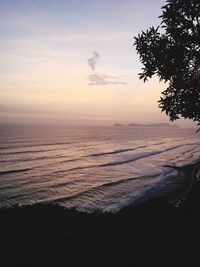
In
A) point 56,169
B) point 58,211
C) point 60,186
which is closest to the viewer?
point 58,211

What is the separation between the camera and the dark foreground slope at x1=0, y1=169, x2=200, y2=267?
24.0 feet

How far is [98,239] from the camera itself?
883cm

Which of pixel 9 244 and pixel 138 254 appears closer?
pixel 138 254

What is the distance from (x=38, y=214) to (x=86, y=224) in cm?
265

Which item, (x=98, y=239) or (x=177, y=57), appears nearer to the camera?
(x=98, y=239)

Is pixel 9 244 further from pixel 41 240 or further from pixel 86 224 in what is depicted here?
pixel 86 224

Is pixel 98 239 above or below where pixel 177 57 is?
below

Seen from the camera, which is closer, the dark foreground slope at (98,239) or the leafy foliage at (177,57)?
the dark foreground slope at (98,239)

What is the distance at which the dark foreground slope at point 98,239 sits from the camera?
24.0 ft

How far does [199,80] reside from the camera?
13836mm

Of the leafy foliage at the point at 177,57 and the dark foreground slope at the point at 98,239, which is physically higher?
the leafy foliage at the point at 177,57

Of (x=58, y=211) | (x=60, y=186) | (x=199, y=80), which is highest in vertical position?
(x=199, y=80)

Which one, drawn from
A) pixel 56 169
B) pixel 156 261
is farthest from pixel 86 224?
pixel 56 169

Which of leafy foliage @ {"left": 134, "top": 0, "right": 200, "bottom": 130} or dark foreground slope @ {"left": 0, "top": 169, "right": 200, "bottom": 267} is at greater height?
leafy foliage @ {"left": 134, "top": 0, "right": 200, "bottom": 130}
